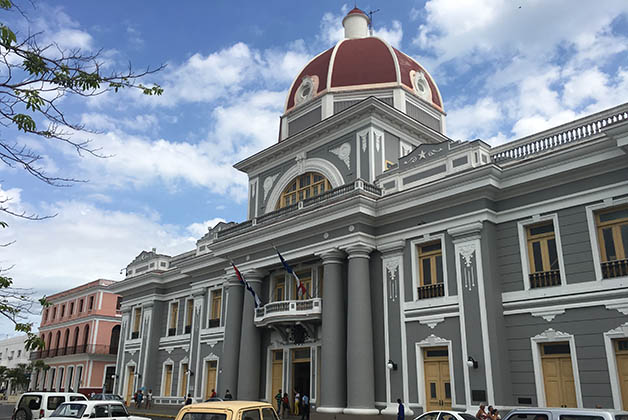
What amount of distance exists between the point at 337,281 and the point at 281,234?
158 inches

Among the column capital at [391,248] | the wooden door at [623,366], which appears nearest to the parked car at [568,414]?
the wooden door at [623,366]

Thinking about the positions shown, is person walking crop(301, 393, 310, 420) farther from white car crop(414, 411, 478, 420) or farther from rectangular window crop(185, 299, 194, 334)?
rectangular window crop(185, 299, 194, 334)

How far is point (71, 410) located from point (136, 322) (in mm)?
25293

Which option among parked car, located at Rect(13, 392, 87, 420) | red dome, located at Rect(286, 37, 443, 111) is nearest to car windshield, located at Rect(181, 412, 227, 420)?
parked car, located at Rect(13, 392, 87, 420)

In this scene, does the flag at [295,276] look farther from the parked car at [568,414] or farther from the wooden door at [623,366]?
the parked car at [568,414]

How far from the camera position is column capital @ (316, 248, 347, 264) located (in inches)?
942

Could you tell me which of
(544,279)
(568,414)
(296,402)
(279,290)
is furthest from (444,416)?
(279,290)

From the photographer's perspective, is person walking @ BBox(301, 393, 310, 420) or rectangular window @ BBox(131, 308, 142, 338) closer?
person walking @ BBox(301, 393, 310, 420)

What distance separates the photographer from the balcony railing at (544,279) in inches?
730

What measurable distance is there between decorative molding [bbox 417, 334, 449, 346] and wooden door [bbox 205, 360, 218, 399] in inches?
562

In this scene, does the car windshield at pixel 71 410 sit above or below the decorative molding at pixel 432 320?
below

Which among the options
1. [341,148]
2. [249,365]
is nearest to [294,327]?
[249,365]

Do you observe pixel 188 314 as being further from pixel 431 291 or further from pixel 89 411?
pixel 89 411

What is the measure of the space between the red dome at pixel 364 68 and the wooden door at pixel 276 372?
14.3m
